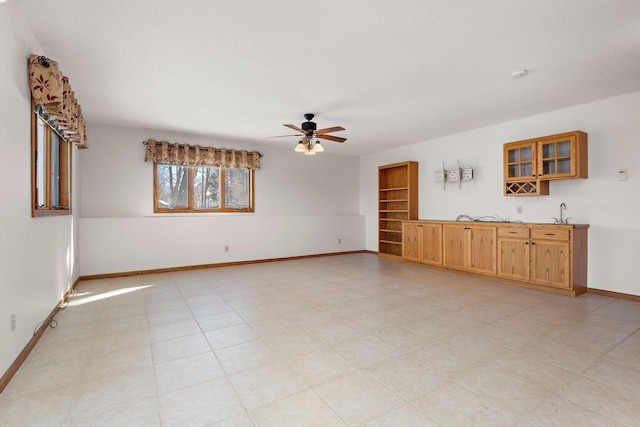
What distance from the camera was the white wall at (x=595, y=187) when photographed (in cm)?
389

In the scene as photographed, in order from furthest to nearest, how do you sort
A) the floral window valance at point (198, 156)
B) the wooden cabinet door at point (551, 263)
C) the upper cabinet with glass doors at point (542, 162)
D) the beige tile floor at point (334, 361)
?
the floral window valance at point (198, 156)
the upper cabinet with glass doors at point (542, 162)
the wooden cabinet door at point (551, 263)
the beige tile floor at point (334, 361)

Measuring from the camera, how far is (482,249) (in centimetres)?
497

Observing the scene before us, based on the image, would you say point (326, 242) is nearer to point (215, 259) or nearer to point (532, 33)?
point (215, 259)

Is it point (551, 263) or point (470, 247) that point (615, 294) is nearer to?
point (551, 263)

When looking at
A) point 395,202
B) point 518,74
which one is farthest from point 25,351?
point 395,202

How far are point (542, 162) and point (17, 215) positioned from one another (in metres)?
5.77

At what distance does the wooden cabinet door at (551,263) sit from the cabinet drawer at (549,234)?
6 centimetres

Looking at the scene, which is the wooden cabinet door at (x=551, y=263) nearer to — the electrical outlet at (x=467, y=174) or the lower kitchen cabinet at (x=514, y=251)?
the lower kitchen cabinet at (x=514, y=251)

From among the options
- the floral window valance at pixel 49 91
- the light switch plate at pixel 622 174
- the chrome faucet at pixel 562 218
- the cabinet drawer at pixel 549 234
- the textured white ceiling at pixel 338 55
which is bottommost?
the cabinet drawer at pixel 549 234

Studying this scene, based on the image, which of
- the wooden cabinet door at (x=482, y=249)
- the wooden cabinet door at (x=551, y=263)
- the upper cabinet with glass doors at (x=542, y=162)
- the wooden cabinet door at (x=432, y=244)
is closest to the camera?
the wooden cabinet door at (x=551, y=263)

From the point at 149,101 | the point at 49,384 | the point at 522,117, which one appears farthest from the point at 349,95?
the point at 49,384

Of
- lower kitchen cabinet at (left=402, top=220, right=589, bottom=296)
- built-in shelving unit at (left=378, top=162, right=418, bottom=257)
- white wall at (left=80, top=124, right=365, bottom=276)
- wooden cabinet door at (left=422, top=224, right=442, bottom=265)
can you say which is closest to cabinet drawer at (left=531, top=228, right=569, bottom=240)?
lower kitchen cabinet at (left=402, top=220, right=589, bottom=296)

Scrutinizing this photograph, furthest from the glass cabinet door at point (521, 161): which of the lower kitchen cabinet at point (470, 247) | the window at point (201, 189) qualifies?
the window at point (201, 189)

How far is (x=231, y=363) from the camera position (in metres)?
2.27
